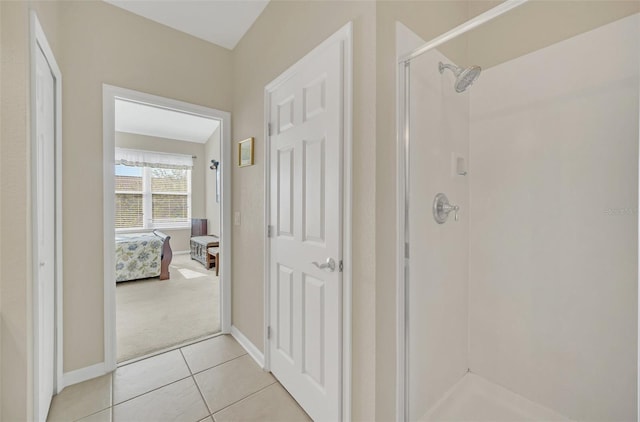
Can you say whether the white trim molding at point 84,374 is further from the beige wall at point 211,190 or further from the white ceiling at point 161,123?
the beige wall at point 211,190

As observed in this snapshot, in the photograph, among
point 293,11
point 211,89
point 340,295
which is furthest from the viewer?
point 211,89

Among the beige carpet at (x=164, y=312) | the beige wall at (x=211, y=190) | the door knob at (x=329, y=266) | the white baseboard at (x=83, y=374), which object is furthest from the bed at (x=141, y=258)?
the door knob at (x=329, y=266)

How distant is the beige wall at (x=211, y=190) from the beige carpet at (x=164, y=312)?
81.3 inches

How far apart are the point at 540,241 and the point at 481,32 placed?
1369 millimetres

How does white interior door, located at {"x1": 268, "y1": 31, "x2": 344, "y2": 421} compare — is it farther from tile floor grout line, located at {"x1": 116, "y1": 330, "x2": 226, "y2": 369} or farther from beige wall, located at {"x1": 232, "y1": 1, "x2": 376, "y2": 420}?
tile floor grout line, located at {"x1": 116, "y1": 330, "x2": 226, "y2": 369}

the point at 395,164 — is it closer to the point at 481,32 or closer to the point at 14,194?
the point at 481,32

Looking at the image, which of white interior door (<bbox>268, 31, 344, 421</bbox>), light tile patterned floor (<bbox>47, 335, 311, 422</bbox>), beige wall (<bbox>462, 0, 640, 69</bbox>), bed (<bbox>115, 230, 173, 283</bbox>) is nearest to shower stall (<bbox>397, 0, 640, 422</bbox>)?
beige wall (<bbox>462, 0, 640, 69</bbox>)

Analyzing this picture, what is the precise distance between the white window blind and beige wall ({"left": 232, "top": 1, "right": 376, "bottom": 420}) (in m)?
4.68

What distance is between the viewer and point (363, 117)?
4.22 feet

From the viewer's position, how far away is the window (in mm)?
5973

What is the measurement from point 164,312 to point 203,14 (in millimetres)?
2946

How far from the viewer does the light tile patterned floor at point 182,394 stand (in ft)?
5.31

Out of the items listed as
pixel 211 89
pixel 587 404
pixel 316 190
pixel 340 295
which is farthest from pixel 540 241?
pixel 211 89

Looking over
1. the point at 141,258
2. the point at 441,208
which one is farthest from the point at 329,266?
the point at 141,258
